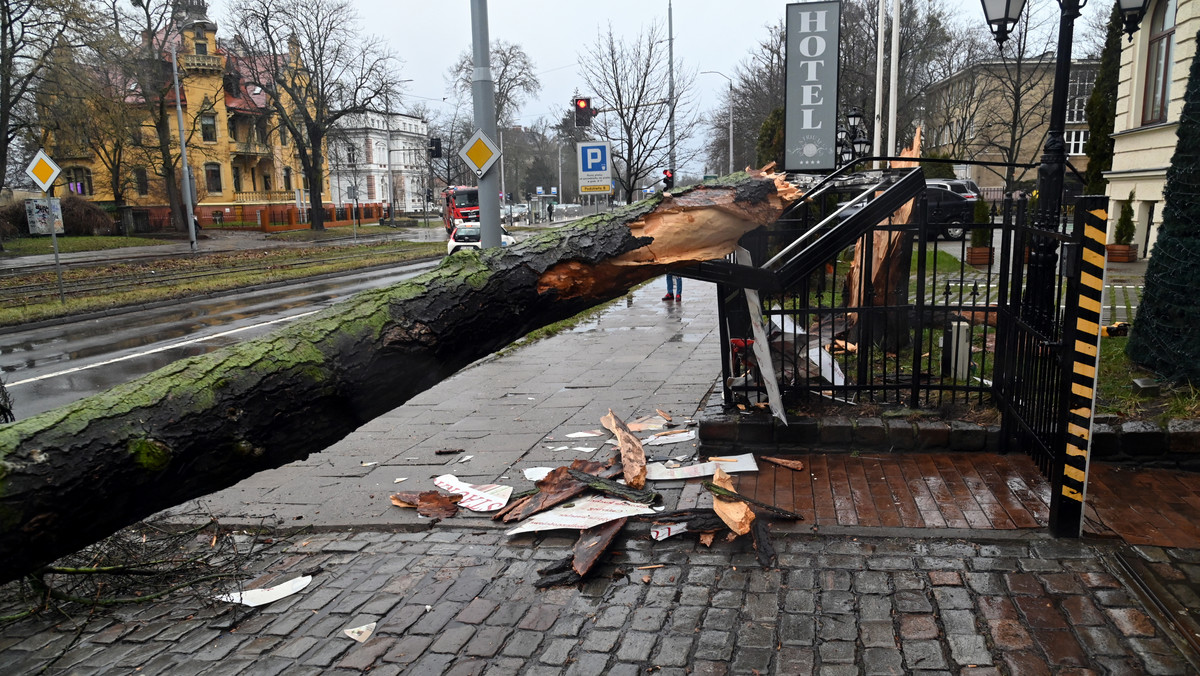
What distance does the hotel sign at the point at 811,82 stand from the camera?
10.4m

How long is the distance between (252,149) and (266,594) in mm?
56378

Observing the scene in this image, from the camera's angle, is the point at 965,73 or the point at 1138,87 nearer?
the point at 1138,87

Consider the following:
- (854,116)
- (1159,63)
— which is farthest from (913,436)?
(1159,63)

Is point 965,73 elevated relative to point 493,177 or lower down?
elevated

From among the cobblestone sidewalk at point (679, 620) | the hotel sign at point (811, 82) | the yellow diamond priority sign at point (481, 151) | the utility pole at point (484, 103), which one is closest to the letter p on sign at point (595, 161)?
the utility pole at point (484, 103)

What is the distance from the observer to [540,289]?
407 cm

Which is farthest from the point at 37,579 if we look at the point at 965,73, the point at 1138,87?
the point at 965,73

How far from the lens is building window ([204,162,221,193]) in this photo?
52.2m

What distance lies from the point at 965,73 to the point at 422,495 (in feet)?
139

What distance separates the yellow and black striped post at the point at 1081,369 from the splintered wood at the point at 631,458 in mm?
2308

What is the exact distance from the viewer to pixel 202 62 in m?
49.0

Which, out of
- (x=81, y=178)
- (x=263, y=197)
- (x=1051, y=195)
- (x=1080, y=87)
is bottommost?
(x=1051, y=195)

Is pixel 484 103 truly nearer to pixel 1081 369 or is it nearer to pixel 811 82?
pixel 811 82

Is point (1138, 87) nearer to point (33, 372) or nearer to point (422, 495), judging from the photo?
point (422, 495)
